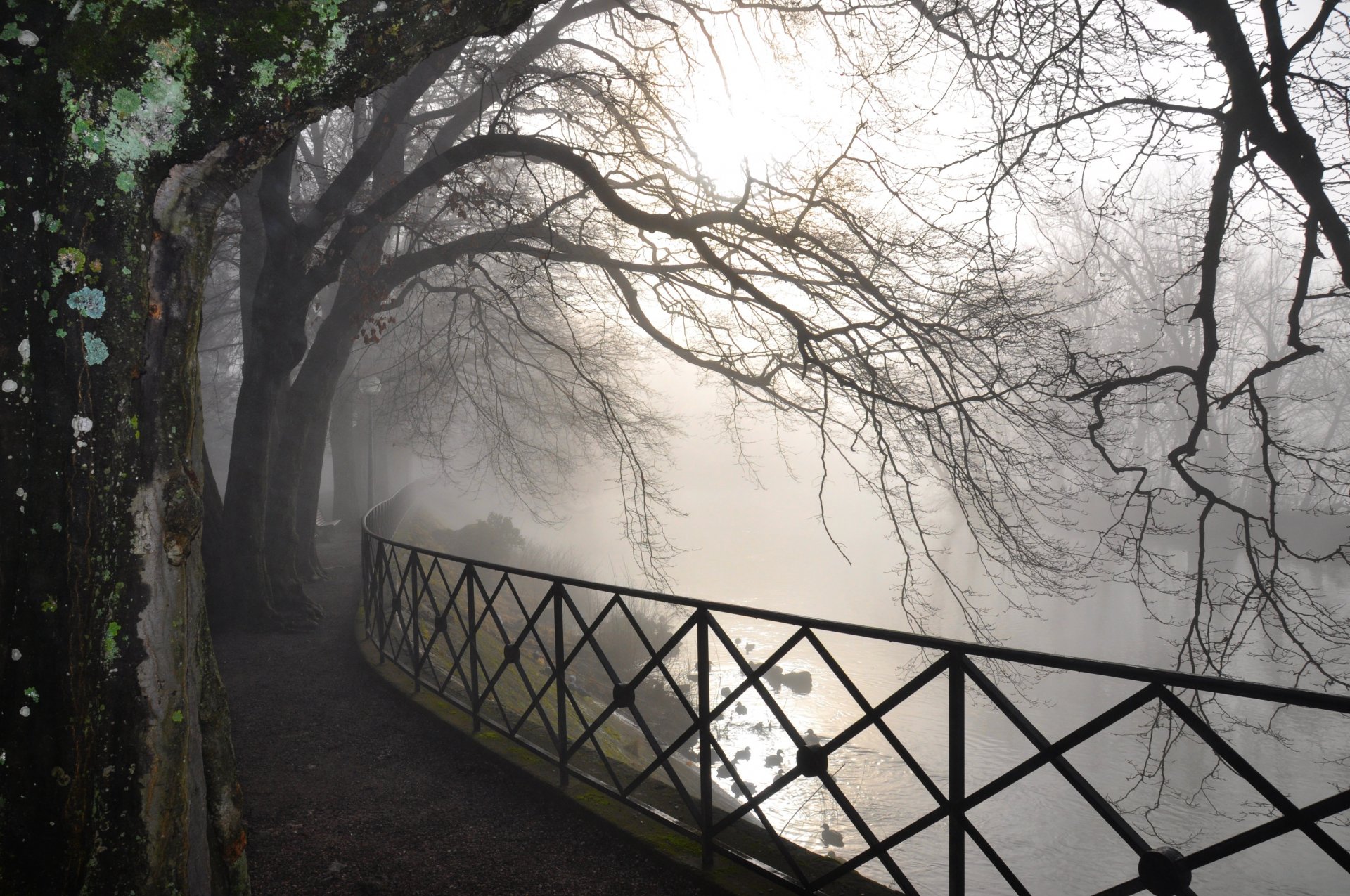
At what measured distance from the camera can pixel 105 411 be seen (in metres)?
2.31

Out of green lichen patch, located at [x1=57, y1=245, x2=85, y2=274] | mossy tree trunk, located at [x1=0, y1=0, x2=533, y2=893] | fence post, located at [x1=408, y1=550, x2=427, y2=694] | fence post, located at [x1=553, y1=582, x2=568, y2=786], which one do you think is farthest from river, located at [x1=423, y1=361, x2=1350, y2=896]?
green lichen patch, located at [x1=57, y1=245, x2=85, y2=274]

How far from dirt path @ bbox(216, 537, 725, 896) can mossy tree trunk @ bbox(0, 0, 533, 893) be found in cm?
139

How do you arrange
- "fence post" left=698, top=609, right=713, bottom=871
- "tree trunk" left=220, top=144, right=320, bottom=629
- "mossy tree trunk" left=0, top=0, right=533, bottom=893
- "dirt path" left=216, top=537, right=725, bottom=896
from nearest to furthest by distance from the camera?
"mossy tree trunk" left=0, top=0, right=533, bottom=893 → "fence post" left=698, top=609, right=713, bottom=871 → "dirt path" left=216, top=537, right=725, bottom=896 → "tree trunk" left=220, top=144, right=320, bottom=629

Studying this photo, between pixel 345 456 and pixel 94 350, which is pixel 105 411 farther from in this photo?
pixel 345 456

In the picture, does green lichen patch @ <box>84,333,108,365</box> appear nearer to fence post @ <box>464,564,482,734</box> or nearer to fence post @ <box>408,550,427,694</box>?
fence post @ <box>464,564,482,734</box>

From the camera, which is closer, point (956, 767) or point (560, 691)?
point (956, 767)

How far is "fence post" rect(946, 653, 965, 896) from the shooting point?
102 inches

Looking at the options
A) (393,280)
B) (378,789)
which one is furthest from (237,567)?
(378,789)

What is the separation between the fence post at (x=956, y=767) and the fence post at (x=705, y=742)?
1063 millimetres

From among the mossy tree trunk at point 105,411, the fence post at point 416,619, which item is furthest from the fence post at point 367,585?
the mossy tree trunk at point 105,411

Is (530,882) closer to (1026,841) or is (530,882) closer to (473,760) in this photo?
(473,760)

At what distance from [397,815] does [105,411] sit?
115 inches

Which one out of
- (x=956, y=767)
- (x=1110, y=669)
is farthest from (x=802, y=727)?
(x=1110, y=669)

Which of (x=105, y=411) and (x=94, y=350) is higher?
(x=94, y=350)
